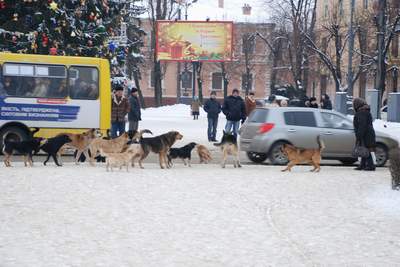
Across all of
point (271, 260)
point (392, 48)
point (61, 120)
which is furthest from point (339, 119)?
point (392, 48)

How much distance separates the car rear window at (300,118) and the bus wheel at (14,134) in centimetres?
665

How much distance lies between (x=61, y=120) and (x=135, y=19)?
40601 mm

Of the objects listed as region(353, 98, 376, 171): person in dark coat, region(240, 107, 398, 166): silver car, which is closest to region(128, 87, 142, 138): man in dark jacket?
region(240, 107, 398, 166): silver car

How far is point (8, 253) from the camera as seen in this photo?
28.3 feet

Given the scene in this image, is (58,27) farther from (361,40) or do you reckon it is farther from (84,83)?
(361,40)

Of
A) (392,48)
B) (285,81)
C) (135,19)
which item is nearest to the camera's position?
(135,19)

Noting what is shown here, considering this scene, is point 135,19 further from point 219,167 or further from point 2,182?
point 2,182

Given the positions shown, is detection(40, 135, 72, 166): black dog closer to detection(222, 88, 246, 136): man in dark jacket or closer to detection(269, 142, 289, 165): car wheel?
detection(269, 142, 289, 165): car wheel

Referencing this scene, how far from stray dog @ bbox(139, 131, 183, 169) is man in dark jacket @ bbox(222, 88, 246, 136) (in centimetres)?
760

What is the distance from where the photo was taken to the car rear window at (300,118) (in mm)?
20531

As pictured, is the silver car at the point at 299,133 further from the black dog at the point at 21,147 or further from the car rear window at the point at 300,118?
the black dog at the point at 21,147

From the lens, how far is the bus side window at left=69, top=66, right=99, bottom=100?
75.0ft

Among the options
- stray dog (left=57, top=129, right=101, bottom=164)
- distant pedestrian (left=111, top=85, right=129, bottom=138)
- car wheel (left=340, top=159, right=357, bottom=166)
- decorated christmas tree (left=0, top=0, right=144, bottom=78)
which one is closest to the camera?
stray dog (left=57, top=129, right=101, bottom=164)

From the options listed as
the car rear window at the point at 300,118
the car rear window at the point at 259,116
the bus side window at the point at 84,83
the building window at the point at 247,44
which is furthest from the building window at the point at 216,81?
the car rear window at the point at 300,118
